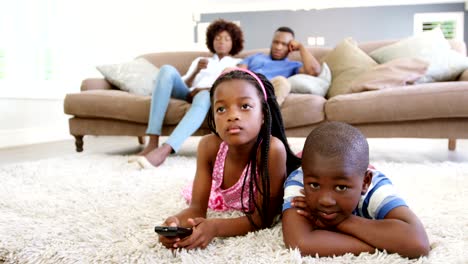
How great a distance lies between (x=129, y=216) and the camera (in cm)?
111

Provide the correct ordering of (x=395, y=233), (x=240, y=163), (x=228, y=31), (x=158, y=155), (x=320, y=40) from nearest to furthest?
(x=395, y=233)
(x=240, y=163)
(x=158, y=155)
(x=228, y=31)
(x=320, y=40)

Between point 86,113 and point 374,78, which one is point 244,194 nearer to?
point 374,78

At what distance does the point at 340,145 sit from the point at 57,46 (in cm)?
360

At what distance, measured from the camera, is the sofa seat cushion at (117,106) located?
2.37m

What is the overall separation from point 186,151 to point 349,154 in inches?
80.1

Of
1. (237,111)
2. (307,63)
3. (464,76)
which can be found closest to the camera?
(237,111)

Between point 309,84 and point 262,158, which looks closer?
point 262,158

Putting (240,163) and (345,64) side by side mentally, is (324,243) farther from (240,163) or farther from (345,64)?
(345,64)

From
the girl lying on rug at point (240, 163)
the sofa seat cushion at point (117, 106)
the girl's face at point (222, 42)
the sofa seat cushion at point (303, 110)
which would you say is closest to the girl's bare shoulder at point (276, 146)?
the girl lying on rug at point (240, 163)

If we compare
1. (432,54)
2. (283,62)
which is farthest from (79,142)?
(432,54)

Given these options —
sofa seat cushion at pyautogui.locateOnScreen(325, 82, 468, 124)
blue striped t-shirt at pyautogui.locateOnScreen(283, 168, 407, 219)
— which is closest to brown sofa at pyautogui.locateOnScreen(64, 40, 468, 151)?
sofa seat cushion at pyautogui.locateOnScreen(325, 82, 468, 124)

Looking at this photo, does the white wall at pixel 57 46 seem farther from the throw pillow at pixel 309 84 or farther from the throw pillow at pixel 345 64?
the throw pillow at pixel 345 64

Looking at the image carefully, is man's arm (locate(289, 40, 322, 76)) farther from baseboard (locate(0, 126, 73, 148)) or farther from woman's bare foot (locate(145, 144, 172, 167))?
baseboard (locate(0, 126, 73, 148))

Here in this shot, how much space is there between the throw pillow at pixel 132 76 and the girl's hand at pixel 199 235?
2.00 metres
